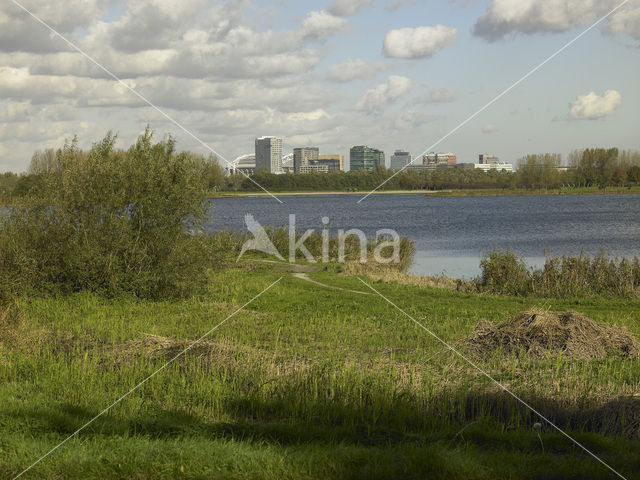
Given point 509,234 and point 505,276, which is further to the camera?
point 509,234

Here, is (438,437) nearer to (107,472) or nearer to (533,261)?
(107,472)

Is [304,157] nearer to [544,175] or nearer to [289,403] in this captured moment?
[544,175]

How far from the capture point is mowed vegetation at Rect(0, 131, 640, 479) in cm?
683

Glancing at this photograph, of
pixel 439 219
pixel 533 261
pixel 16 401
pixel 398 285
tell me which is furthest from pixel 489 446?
pixel 439 219

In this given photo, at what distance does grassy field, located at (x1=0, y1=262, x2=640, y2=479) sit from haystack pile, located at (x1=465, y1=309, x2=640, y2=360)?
1.68 feet

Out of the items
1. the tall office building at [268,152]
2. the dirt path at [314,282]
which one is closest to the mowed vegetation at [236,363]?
the dirt path at [314,282]

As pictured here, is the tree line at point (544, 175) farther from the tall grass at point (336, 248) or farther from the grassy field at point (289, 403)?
Result: the grassy field at point (289, 403)

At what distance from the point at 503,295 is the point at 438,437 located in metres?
15.9

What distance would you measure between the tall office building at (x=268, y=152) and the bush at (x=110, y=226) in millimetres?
40171

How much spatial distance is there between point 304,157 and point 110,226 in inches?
4286

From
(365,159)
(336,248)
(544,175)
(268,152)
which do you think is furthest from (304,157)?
(336,248)

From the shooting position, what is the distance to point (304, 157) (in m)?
126

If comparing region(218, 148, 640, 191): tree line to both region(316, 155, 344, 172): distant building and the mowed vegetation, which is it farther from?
the mowed vegetation

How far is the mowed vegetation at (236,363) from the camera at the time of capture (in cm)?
683
